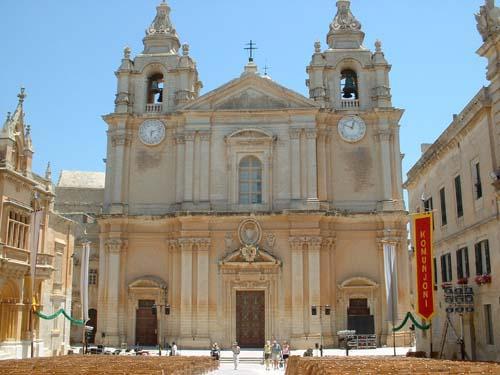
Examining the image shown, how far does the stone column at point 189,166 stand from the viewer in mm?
38500

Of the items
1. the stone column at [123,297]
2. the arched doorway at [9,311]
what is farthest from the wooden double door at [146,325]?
the arched doorway at [9,311]

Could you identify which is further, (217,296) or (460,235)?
(217,296)

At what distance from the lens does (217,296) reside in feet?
122

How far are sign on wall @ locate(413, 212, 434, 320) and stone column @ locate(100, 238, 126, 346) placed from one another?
1907 centimetres

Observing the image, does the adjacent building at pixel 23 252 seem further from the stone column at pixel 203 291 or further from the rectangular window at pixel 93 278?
the rectangular window at pixel 93 278

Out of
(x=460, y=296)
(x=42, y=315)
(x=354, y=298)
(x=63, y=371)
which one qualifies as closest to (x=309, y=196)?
(x=354, y=298)

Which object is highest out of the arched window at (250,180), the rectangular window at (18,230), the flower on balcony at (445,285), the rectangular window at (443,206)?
the arched window at (250,180)

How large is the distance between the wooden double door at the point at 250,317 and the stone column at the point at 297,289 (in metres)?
2.07

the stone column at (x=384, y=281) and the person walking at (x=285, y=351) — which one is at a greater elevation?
the stone column at (x=384, y=281)

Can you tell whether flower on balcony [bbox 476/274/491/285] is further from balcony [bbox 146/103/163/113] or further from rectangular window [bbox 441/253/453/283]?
balcony [bbox 146/103/163/113]

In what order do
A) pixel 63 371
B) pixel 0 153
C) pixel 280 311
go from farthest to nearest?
pixel 280 311 < pixel 0 153 < pixel 63 371

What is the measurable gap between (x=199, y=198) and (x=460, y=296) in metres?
18.1

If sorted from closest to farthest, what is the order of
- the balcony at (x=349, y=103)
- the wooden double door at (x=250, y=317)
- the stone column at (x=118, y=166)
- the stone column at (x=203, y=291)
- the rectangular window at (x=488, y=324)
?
the rectangular window at (x=488, y=324) → the stone column at (x=203, y=291) → the wooden double door at (x=250, y=317) → the stone column at (x=118, y=166) → the balcony at (x=349, y=103)

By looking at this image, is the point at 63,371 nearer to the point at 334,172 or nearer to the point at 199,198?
the point at 199,198
